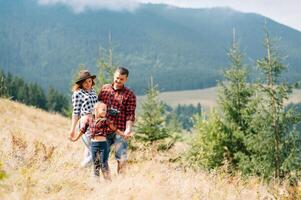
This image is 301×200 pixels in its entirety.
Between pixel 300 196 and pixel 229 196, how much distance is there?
0.90 meters

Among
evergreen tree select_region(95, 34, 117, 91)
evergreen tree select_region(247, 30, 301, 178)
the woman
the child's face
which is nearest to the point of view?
the child's face

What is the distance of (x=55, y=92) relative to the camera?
90.2 meters

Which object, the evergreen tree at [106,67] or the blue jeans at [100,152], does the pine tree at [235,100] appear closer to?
the evergreen tree at [106,67]

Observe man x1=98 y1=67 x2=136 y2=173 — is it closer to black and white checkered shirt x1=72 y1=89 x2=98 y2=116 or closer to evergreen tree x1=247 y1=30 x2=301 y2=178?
black and white checkered shirt x1=72 y1=89 x2=98 y2=116

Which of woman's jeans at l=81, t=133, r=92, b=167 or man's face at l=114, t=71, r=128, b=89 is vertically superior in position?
man's face at l=114, t=71, r=128, b=89

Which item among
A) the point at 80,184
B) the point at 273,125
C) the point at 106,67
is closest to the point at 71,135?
the point at 80,184

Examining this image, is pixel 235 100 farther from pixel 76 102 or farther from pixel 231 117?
pixel 76 102

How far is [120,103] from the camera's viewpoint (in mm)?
8141

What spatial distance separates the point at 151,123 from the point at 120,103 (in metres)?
14.3

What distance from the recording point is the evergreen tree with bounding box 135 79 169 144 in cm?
2198

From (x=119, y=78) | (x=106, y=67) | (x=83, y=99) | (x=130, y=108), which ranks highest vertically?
(x=119, y=78)

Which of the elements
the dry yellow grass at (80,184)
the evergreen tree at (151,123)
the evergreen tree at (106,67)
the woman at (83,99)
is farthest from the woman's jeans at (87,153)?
the evergreen tree at (106,67)

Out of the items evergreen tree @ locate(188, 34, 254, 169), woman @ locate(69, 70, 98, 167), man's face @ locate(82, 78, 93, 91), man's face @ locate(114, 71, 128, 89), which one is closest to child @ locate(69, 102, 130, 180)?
woman @ locate(69, 70, 98, 167)

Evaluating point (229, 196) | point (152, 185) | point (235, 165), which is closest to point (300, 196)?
point (229, 196)
